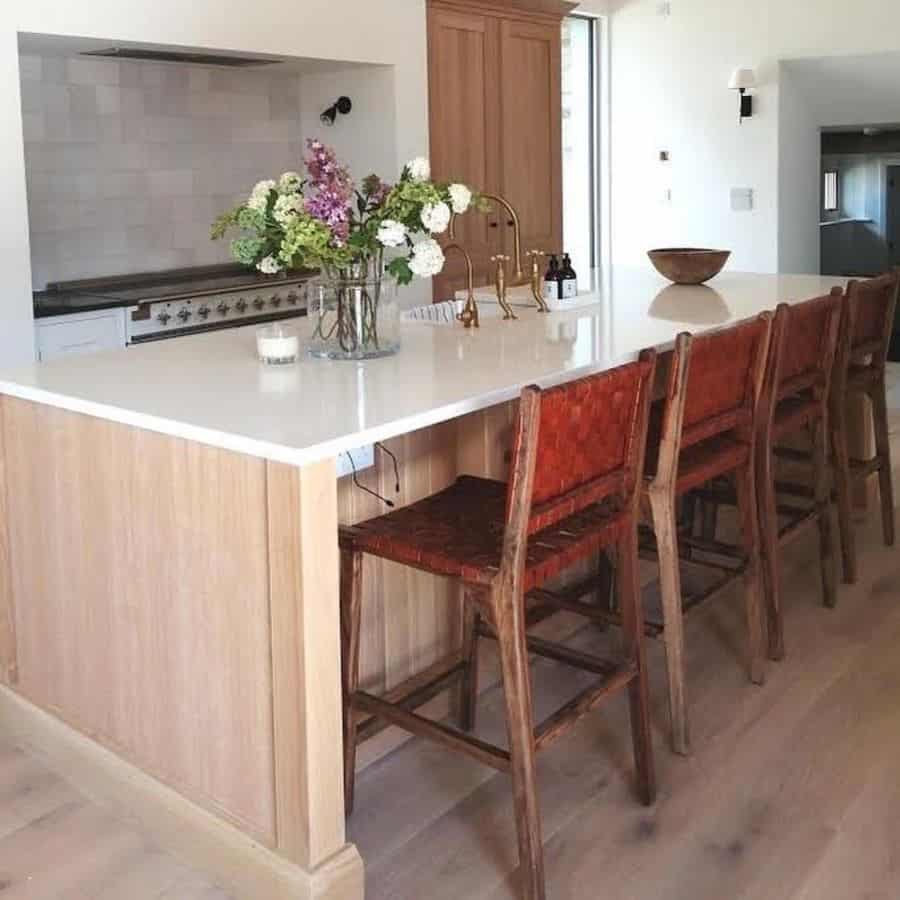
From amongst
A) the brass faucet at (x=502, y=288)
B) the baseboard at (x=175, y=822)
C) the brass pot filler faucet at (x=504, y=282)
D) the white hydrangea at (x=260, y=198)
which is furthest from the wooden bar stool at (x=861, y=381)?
the baseboard at (x=175, y=822)

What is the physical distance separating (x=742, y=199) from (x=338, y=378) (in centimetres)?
488

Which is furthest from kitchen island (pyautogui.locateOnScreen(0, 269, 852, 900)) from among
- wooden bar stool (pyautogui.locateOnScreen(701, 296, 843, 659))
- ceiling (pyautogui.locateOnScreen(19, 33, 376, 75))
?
ceiling (pyautogui.locateOnScreen(19, 33, 376, 75))

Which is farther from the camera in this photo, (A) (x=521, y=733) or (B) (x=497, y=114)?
(B) (x=497, y=114)

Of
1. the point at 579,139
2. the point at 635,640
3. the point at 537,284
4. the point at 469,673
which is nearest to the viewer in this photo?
the point at 635,640

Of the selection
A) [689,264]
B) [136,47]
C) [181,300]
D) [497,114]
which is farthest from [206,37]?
[689,264]

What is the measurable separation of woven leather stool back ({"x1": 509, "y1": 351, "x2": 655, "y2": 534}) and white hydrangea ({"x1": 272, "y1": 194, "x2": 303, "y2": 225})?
2.40ft

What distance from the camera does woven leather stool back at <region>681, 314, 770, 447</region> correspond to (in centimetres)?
260

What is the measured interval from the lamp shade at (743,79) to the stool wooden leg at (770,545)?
156 inches

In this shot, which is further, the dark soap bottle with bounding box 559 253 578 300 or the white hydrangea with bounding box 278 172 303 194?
the dark soap bottle with bounding box 559 253 578 300

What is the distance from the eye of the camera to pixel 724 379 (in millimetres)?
2723

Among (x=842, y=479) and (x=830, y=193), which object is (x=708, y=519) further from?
(x=830, y=193)

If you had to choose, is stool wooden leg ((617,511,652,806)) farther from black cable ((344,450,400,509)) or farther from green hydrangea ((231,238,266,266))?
green hydrangea ((231,238,266,266))

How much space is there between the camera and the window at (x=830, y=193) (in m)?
7.13

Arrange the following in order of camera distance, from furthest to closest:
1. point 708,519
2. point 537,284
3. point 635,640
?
1. point 708,519
2. point 537,284
3. point 635,640
